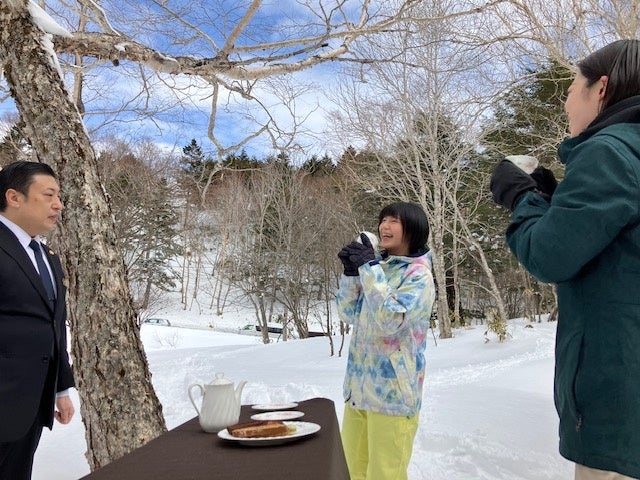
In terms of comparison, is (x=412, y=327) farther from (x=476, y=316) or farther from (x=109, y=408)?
(x=476, y=316)

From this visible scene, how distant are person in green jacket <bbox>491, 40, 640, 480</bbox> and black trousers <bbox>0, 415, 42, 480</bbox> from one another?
2061 millimetres

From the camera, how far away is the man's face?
225 cm

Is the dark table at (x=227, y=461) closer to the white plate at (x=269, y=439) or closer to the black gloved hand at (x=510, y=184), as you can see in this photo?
the white plate at (x=269, y=439)

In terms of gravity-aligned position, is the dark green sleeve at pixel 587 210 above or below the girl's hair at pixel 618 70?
below

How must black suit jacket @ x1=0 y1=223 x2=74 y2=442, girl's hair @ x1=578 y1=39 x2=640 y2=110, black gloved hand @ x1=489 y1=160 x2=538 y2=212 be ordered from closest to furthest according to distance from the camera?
girl's hair @ x1=578 y1=39 x2=640 y2=110 < black gloved hand @ x1=489 y1=160 x2=538 y2=212 < black suit jacket @ x1=0 y1=223 x2=74 y2=442

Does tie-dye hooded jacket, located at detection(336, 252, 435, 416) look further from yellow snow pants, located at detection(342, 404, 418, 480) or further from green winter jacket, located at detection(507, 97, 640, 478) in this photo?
green winter jacket, located at detection(507, 97, 640, 478)

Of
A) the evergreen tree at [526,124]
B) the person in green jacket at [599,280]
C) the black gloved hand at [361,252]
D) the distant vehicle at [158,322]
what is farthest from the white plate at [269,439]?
the distant vehicle at [158,322]

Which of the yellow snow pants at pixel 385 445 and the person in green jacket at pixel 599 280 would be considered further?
the yellow snow pants at pixel 385 445

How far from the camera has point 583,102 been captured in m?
1.33

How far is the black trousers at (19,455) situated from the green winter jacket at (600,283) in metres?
2.06

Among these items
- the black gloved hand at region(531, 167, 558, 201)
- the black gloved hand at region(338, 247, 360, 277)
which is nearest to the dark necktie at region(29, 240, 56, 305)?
the black gloved hand at region(338, 247, 360, 277)

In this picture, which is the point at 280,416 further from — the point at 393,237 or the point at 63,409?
the point at 63,409

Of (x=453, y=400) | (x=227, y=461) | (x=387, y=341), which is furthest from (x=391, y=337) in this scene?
(x=453, y=400)

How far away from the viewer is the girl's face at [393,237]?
251 centimetres
